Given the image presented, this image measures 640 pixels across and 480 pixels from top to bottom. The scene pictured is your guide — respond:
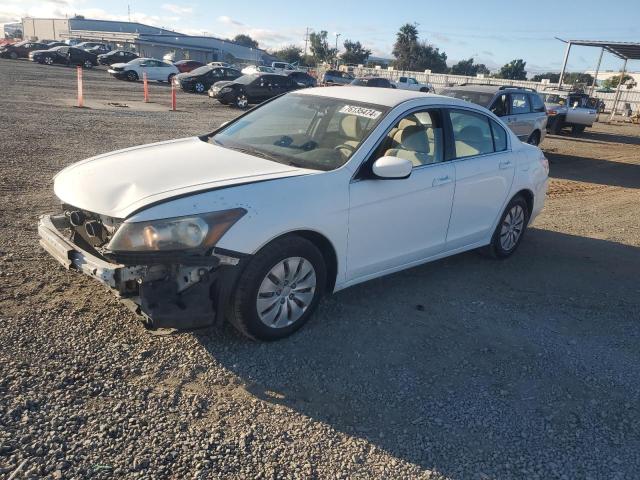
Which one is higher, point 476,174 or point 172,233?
point 476,174

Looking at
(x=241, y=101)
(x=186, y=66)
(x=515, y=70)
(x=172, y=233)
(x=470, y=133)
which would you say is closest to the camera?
(x=172, y=233)

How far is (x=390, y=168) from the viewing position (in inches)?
153

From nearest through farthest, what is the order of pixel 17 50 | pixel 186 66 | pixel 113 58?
pixel 186 66 → pixel 113 58 → pixel 17 50

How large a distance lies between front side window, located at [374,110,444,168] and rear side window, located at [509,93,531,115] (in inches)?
345

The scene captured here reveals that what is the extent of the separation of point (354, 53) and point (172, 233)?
109 metres

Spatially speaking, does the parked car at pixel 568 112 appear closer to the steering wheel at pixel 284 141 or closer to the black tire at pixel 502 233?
the black tire at pixel 502 233

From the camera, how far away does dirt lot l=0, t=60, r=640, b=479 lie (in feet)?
8.99

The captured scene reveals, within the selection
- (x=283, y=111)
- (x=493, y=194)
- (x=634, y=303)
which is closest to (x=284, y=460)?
(x=283, y=111)

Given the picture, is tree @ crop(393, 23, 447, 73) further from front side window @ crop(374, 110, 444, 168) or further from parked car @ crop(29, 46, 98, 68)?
front side window @ crop(374, 110, 444, 168)

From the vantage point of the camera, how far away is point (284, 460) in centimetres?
273

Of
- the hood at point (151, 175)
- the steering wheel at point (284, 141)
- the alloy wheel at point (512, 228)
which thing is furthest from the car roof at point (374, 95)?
the alloy wheel at point (512, 228)

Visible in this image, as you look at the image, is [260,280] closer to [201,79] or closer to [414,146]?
[414,146]

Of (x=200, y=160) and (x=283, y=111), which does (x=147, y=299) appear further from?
(x=283, y=111)

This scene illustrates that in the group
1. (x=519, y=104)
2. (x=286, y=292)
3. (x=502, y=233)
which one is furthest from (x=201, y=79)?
(x=286, y=292)
